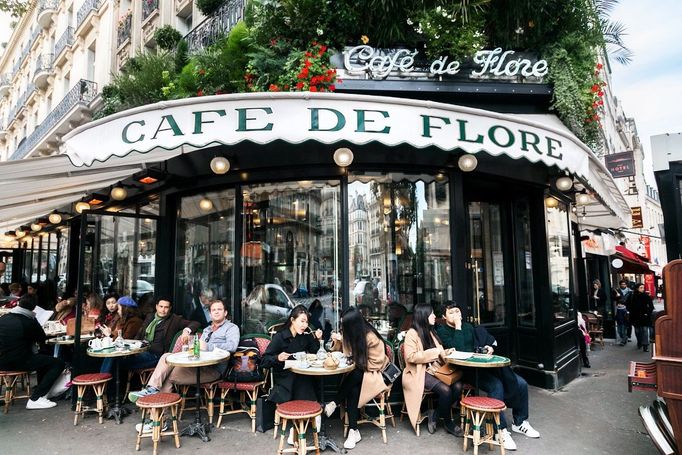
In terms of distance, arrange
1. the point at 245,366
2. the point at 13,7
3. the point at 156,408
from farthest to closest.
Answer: the point at 13,7 → the point at 245,366 → the point at 156,408

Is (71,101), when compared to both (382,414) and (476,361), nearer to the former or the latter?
(382,414)

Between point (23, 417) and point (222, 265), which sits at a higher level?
point (222, 265)

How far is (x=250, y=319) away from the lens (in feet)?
22.5

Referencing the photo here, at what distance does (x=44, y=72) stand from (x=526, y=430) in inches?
1002

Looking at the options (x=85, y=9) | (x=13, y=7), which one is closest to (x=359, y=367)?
(x=13, y=7)

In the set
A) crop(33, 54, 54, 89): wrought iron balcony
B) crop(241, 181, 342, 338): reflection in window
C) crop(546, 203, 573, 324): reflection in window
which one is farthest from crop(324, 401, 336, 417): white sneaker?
crop(33, 54, 54, 89): wrought iron balcony

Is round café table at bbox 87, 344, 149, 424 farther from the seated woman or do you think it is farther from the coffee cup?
the seated woman

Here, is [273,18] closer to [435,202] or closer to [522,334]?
[435,202]

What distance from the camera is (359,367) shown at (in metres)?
5.04

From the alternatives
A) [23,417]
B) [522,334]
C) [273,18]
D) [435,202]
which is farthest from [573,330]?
[23,417]

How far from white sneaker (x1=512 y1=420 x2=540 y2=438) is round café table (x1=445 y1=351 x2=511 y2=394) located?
715 millimetres

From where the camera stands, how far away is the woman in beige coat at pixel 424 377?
17.1 feet

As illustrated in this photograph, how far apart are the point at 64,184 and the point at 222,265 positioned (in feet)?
8.85

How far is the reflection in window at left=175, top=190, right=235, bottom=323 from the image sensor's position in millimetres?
7148
